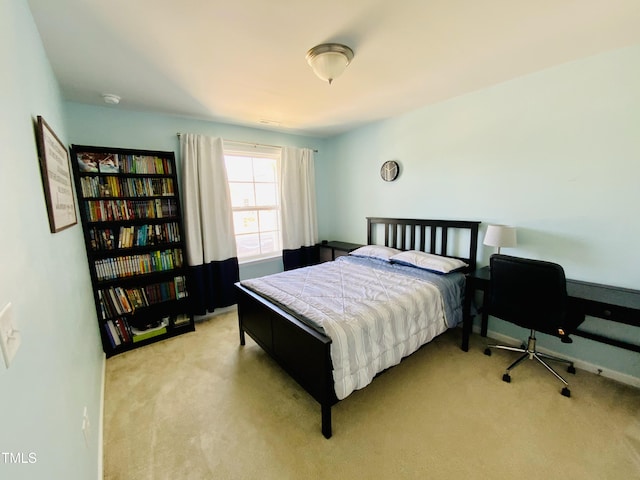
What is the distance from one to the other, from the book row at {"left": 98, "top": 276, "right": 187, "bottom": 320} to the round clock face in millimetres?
2753

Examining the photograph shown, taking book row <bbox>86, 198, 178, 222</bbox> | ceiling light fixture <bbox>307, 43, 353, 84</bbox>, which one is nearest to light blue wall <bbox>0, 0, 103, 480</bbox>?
book row <bbox>86, 198, 178, 222</bbox>

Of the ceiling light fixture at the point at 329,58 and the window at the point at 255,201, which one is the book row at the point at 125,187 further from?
the ceiling light fixture at the point at 329,58

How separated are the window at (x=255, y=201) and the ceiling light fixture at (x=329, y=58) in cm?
198

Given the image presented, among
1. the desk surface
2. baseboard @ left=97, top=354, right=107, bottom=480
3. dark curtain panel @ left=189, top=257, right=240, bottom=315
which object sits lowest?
baseboard @ left=97, top=354, right=107, bottom=480

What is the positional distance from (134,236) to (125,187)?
19.3 inches

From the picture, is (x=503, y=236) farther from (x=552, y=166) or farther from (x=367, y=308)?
(x=367, y=308)

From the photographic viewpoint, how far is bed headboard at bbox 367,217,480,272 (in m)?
2.76

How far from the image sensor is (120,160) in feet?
8.55

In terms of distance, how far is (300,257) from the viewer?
13.6 feet

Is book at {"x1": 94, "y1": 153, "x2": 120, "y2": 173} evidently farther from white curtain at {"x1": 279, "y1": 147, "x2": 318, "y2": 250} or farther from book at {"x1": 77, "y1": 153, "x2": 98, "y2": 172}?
white curtain at {"x1": 279, "y1": 147, "x2": 318, "y2": 250}

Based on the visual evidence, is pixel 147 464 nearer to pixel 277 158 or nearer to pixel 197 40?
pixel 197 40

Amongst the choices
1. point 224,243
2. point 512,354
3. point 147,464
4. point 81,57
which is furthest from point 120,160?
point 512,354

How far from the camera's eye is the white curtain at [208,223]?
307 centimetres

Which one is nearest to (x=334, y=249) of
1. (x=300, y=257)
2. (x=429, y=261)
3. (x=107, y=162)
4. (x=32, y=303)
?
(x=300, y=257)
